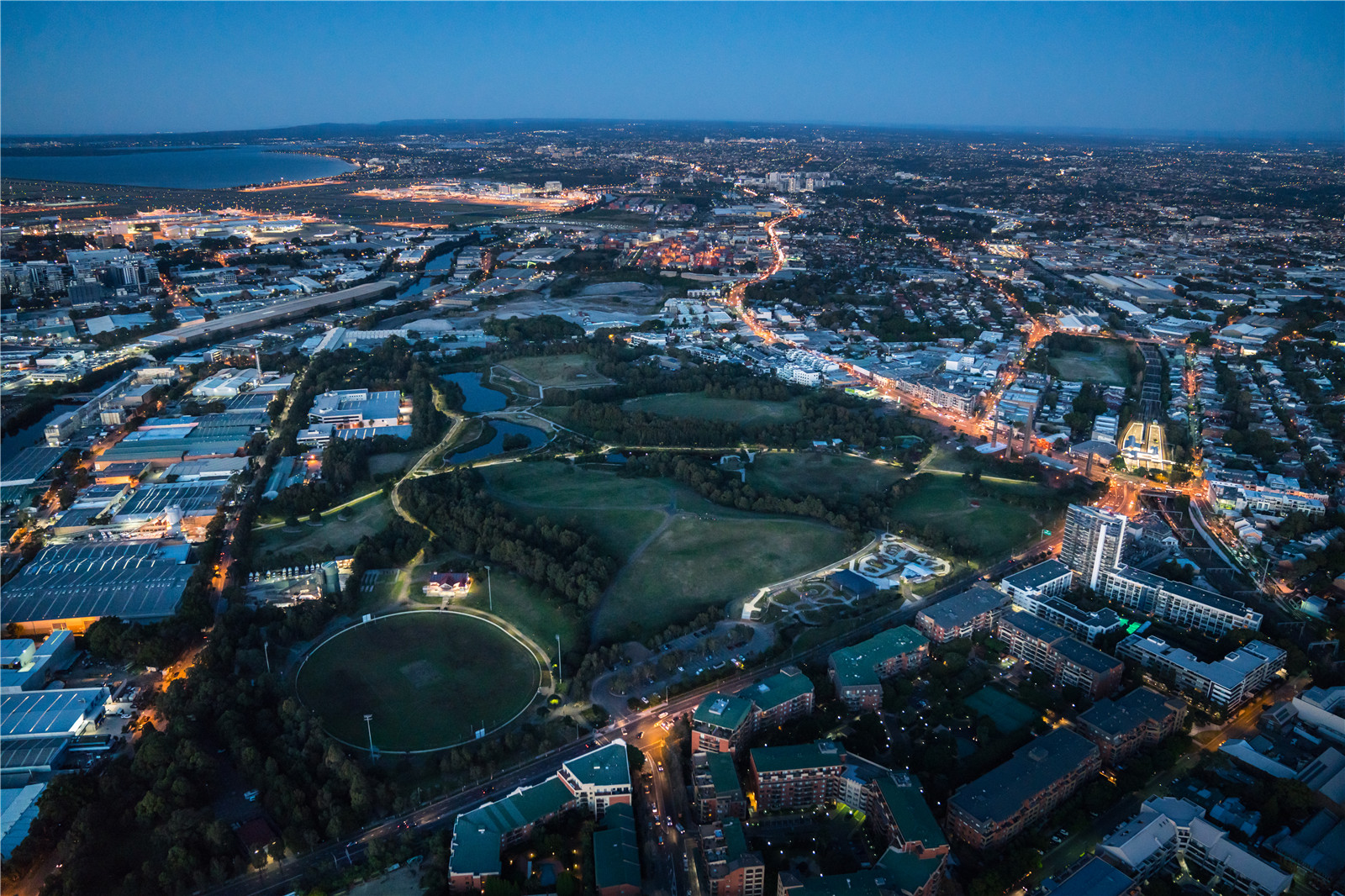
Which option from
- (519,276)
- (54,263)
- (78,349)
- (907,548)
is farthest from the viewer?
(519,276)

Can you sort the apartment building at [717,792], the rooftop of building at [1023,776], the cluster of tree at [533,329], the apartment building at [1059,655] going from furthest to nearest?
the cluster of tree at [533,329]
the apartment building at [1059,655]
the apartment building at [717,792]
the rooftop of building at [1023,776]

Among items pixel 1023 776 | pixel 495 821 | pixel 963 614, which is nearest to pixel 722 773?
pixel 495 821

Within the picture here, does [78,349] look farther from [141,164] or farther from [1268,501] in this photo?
[141,164]

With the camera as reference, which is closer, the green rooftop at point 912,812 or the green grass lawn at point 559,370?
the green rooftop at point 912,812

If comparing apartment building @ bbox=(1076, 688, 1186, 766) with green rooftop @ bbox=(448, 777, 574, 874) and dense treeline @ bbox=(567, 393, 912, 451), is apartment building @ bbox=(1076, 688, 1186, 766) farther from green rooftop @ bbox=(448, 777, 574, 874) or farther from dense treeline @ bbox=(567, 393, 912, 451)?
dense treeline @ bbox=(567, 393, 912, 451)

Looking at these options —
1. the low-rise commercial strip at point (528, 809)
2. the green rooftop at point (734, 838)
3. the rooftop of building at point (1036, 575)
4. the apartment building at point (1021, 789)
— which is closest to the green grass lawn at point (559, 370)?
the rooftop of building at point (1036, 575)

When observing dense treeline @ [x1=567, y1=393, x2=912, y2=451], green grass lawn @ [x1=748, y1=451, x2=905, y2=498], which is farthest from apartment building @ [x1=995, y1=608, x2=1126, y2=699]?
dense treeline @ [x1=567, y1=393, x2=912, y2=451]

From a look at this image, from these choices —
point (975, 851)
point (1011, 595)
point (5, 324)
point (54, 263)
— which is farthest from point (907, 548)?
point (54, 263)

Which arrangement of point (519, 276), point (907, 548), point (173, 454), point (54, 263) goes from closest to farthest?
point (907, 548)
point (173, 454)
point (54, 263)
point (519, 276)

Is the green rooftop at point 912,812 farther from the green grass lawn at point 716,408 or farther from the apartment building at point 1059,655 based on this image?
the green grass lawn at point 716,408
